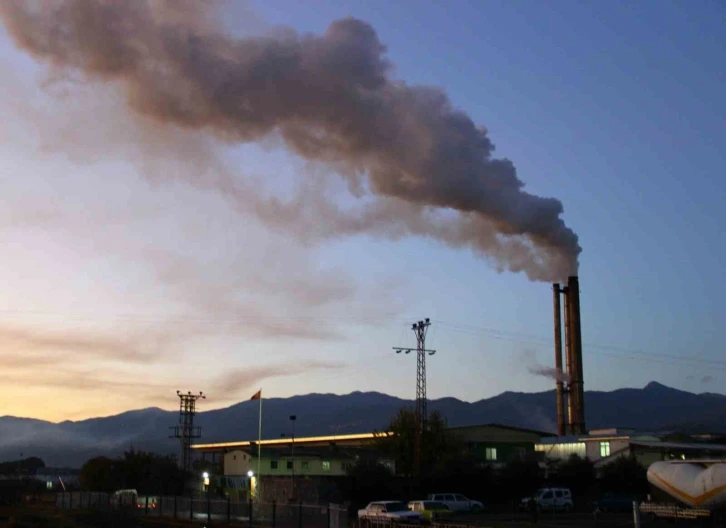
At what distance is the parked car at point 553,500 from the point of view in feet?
220

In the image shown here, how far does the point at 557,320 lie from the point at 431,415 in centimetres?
2029

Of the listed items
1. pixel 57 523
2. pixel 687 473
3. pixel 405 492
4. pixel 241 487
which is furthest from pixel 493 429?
pixel 57 523

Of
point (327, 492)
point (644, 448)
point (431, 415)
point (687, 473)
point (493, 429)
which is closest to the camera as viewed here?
point (687, 473)

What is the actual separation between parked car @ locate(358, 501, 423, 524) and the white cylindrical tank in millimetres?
15916

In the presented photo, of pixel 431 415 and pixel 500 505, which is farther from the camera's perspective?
pixel 431 415

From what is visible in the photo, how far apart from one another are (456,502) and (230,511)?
21.9 m

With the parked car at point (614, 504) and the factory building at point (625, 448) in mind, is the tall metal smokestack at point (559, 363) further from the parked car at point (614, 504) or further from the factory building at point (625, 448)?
the parked car at point (614, 504)

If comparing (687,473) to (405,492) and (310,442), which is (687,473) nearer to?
(405,492)

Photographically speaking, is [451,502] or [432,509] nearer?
[432,509]

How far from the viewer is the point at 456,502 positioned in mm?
66125

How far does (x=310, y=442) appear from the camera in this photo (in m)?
124

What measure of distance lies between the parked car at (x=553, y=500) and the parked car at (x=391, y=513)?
19.8 m

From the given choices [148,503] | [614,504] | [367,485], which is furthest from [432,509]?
[148,503]

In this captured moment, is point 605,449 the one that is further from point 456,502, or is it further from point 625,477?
point 456,502
